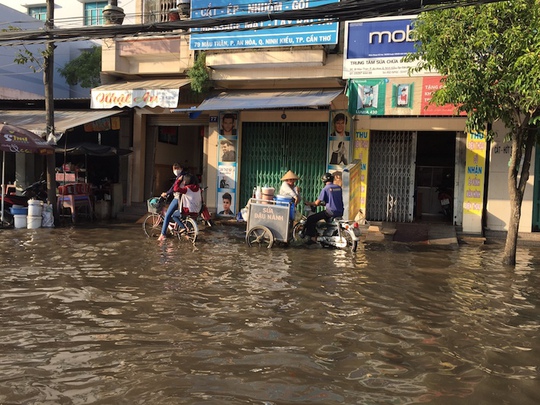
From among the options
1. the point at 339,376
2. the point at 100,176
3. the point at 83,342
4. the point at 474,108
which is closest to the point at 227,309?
the point at 83,342

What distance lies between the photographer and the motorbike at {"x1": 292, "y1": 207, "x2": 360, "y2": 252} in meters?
9.49

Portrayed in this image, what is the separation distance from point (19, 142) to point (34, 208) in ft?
5.24

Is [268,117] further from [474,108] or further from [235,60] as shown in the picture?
[474,108]

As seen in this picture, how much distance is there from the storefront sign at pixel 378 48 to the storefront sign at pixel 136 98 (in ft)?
15.1

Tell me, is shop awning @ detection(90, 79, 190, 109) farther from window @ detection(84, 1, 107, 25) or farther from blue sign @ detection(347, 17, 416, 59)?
window @ detection(84, 1, 107, 25)

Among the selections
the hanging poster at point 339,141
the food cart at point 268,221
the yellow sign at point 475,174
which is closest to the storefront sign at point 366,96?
the hanging poster at point 339,141

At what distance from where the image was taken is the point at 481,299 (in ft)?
20.4

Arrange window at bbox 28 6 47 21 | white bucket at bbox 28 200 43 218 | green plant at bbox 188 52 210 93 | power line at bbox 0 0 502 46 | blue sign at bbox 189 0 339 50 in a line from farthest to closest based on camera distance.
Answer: window at bbox 28 6 47 21 → green plant at bbox 188 52 210 93 → blue sign at bbox 189 0 339 50 → white bucket at bbox 28 200 43 218 → power line at bbox 0 0 502 46

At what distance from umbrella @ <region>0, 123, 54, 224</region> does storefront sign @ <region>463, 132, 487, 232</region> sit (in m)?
10.2

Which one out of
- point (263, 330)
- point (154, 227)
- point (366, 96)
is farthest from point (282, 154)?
point (263, 330)

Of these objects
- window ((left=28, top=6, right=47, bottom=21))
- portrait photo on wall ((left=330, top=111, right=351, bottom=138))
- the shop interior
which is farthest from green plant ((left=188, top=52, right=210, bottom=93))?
window ((left=28, top=6, right=47, bottom=21))

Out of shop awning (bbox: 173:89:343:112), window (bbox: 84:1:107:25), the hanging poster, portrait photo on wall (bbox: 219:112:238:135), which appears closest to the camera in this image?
shop awning (bbox: 173:89:343:112)

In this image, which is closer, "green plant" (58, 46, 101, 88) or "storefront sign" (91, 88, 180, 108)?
"storefront sign" (91, 88, 180, 108)

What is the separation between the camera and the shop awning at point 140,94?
1349 cm
